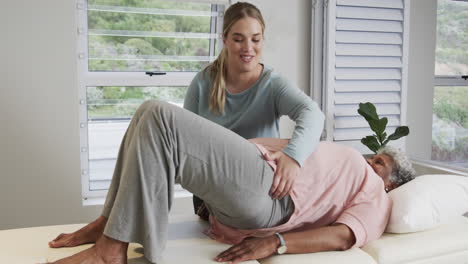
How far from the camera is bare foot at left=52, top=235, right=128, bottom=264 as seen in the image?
1.50m

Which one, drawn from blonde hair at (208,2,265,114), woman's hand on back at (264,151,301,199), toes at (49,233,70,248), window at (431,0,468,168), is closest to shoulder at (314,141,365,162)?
woman's hand on back at (264,151,301,199)

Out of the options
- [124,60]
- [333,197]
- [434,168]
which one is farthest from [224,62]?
[434,168]

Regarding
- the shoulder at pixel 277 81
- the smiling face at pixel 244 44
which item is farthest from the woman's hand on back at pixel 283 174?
the smiling face at pixel 244 44

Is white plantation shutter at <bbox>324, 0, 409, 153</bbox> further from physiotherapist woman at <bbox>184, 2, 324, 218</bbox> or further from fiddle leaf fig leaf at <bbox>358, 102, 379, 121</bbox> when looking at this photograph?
physiotherapist woman at <bbox>184, 2, 324, 218</bbox>

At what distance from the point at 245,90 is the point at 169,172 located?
2.31 feet

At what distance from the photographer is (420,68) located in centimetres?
391

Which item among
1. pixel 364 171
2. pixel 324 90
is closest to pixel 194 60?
pixel 324 90

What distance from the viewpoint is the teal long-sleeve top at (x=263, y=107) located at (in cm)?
187

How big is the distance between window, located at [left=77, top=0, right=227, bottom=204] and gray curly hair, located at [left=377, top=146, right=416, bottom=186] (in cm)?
173

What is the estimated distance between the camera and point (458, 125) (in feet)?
13.8

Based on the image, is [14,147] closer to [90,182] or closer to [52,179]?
[52,179]

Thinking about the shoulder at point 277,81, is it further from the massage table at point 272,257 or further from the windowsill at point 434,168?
the windowsill at point 434,168

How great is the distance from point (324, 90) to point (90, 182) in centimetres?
177

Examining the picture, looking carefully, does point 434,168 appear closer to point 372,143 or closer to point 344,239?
point 372,143
